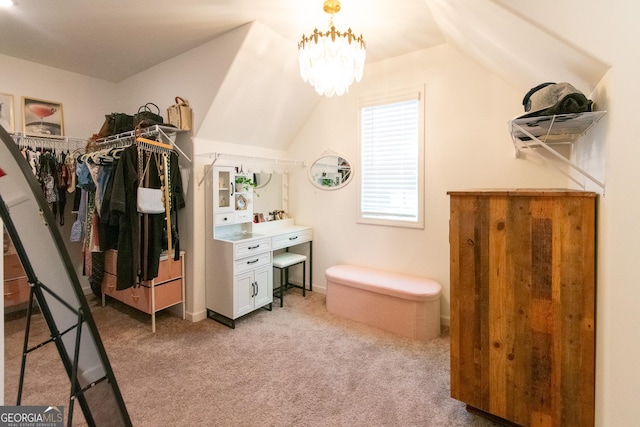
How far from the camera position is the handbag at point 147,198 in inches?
103

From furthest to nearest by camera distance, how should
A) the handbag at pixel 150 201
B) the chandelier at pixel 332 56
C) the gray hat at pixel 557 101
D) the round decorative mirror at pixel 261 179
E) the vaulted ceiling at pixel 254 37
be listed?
the round decorative mirror at pixel 261 179 → the handbag at pixel 150 201 → the chandelier at pixel 332 56 → the vaulted ceiling at pixel 254 37 → the gray hat at pixel 557 101

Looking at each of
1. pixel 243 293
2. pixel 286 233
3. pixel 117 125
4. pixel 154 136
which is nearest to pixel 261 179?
pixel 286 233

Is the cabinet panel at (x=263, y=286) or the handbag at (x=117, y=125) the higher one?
the handbag at (x=117, y=125)

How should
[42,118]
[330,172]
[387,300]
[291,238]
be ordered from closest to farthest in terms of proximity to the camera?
[387,300], [42,118], [291,238], [330,172]

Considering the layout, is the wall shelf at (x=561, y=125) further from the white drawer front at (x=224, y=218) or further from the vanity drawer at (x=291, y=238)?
the white drawer front at (x=224, y=218)

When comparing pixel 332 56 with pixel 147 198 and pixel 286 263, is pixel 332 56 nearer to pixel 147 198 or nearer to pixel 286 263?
pixel 147 198

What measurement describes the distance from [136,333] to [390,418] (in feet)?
7.67

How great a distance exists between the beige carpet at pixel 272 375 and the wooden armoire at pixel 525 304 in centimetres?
34

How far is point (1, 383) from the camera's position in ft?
2.66

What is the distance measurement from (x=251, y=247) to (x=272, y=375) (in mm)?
1248

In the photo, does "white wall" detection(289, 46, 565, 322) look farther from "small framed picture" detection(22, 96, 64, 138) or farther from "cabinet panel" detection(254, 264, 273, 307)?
"small framed picture" detection(22, 96, 64, 138)

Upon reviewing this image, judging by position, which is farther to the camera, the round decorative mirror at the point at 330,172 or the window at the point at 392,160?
the round decorative mirror at the point at 330,172

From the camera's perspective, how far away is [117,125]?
323 centimetres

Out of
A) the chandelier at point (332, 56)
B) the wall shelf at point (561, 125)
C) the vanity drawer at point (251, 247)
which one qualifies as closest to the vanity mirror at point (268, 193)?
the vanity drawer at point (251, 247)
